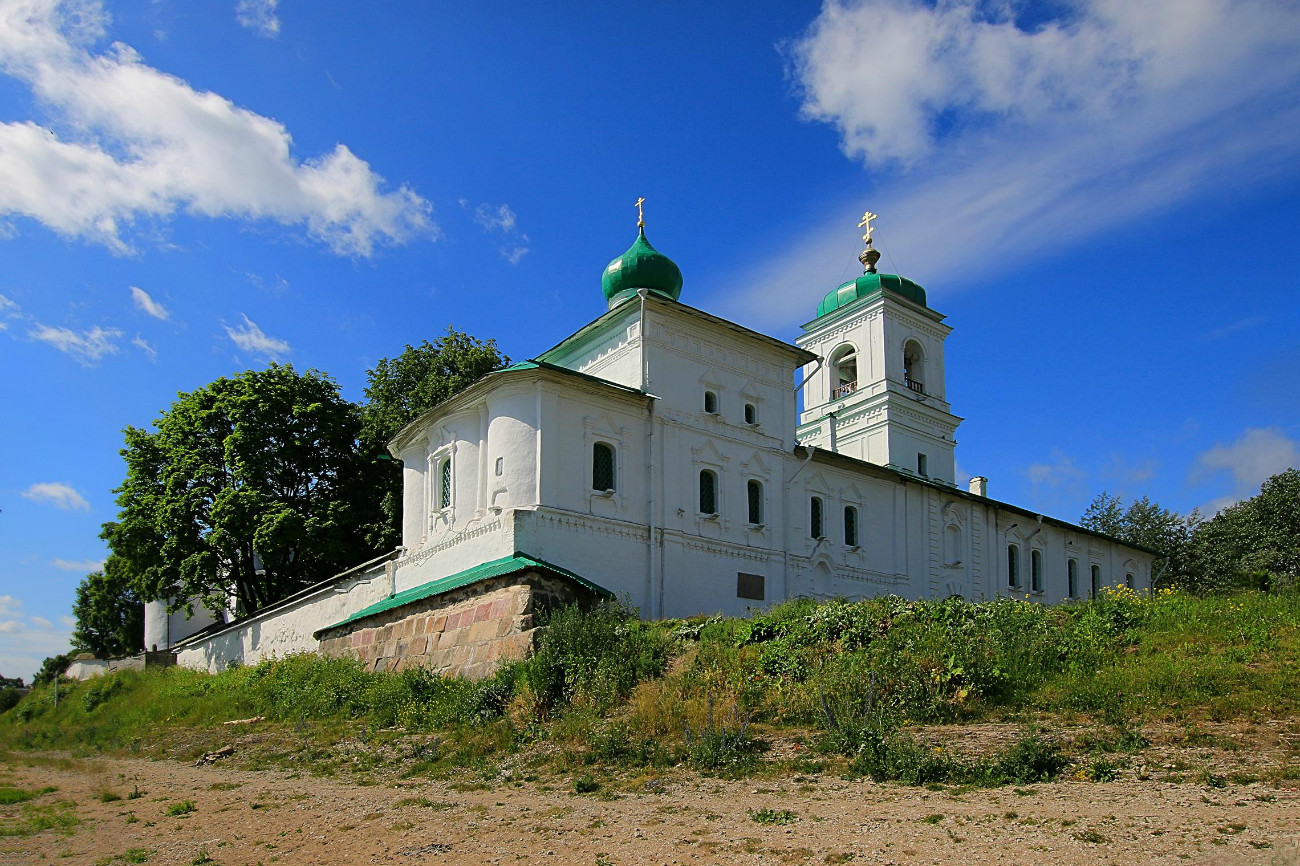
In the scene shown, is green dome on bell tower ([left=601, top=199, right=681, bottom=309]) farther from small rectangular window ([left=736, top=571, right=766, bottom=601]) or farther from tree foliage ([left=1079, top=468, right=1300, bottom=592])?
tree foliage ([left=1079, top=468, right=1300, bottom=592])

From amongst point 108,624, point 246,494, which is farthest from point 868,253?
point 108,624

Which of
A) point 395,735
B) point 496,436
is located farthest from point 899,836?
point 496,436

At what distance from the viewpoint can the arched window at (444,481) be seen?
2455 centimetres

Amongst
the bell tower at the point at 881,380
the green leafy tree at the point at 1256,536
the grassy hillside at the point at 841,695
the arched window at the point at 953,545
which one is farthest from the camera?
the green leafy tree at the point at 1256,536

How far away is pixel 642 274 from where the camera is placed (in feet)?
87.4

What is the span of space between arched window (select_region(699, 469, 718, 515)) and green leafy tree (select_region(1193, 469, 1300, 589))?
27764mm

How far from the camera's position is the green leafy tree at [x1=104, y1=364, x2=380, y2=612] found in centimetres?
2912

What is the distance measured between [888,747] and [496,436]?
13.8 m

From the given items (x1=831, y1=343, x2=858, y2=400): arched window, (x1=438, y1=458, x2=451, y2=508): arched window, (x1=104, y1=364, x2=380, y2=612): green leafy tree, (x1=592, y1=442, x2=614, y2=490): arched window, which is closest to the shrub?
(x1=592, y1=442, x2=614, y2=490): arched window

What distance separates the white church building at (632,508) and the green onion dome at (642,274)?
0.17 feet

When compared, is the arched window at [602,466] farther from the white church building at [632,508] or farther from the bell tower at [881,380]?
the bell tower at [881,380]

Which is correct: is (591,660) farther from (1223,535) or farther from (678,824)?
(1223,535)

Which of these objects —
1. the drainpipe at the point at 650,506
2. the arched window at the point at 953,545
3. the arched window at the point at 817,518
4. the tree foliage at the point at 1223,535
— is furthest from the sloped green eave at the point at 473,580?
the tree foliage at the point at 1223,535

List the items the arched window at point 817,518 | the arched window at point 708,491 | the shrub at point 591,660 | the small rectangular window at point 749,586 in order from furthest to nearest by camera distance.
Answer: the arched window at point 817,518
the arched window at point 708,491
the small rectangular window at point 749,586
the shrub at point 591,660
